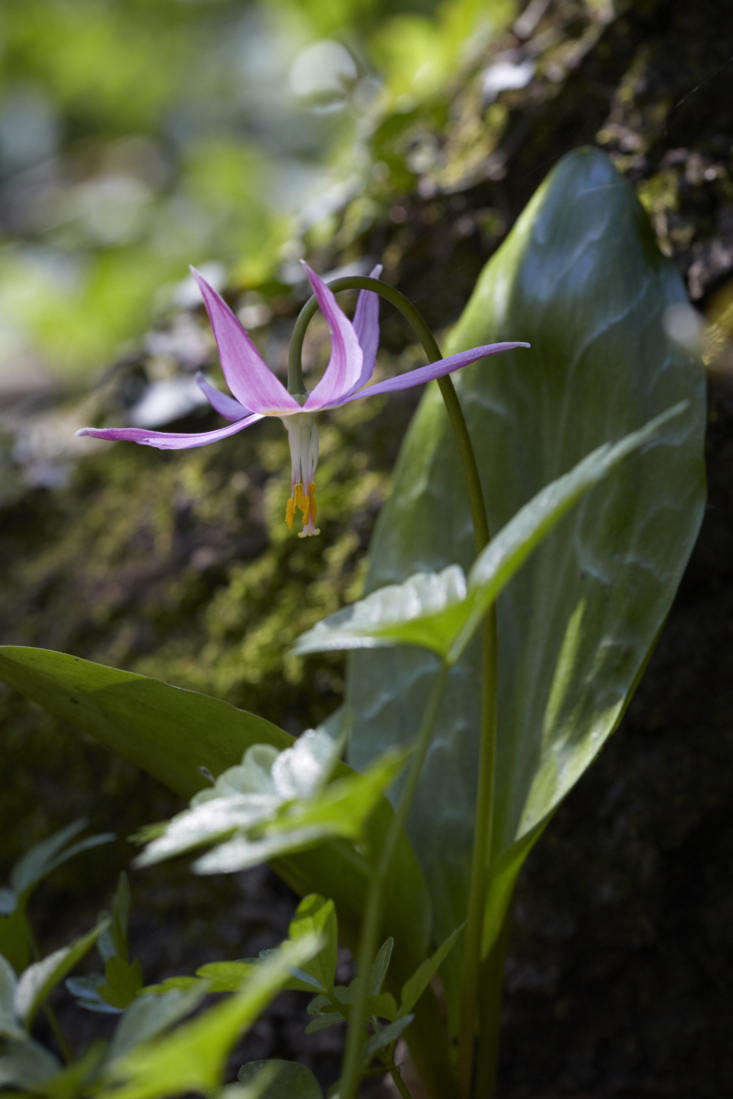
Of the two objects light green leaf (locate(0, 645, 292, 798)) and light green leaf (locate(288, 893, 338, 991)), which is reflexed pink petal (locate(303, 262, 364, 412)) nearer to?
light green leaf (locate(0, 645, 292, 798))

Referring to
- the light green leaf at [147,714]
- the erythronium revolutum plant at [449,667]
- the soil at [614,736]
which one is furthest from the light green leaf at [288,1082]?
the soil at [614,736]

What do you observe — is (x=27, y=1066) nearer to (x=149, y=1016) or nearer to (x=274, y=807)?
(x=149, y=1016)

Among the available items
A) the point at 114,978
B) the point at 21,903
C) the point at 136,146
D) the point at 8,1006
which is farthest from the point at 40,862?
the point at 136,146

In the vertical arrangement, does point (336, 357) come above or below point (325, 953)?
above

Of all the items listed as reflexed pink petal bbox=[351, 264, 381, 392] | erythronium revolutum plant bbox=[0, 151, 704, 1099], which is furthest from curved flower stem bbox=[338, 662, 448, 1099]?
reflexed pink petal bbox=[351, 264, 381, 392]

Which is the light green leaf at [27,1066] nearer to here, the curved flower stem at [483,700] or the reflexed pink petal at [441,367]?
the curved flower stem at [483,700]

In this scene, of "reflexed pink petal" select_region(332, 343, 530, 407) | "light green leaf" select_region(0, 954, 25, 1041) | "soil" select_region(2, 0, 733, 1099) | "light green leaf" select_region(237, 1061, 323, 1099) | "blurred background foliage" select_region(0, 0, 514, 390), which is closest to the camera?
"light green leaf" select_region(0, 954, 25, 1041)

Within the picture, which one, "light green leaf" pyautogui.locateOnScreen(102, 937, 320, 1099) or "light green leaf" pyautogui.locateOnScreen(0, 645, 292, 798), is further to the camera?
"light green leaf" pyautogui.locateOnScreen(0, 645, 292, 798)

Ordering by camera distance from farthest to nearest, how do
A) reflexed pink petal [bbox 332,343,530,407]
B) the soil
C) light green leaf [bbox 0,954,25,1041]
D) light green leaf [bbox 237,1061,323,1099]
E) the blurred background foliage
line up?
the blurred background foliage < the soil < reflexed pink petal [bbox 332,343,530,407] < light green leaf [bbox 237,1061,323,1099] < light green leaf [bbox 0,954,25,1041]
